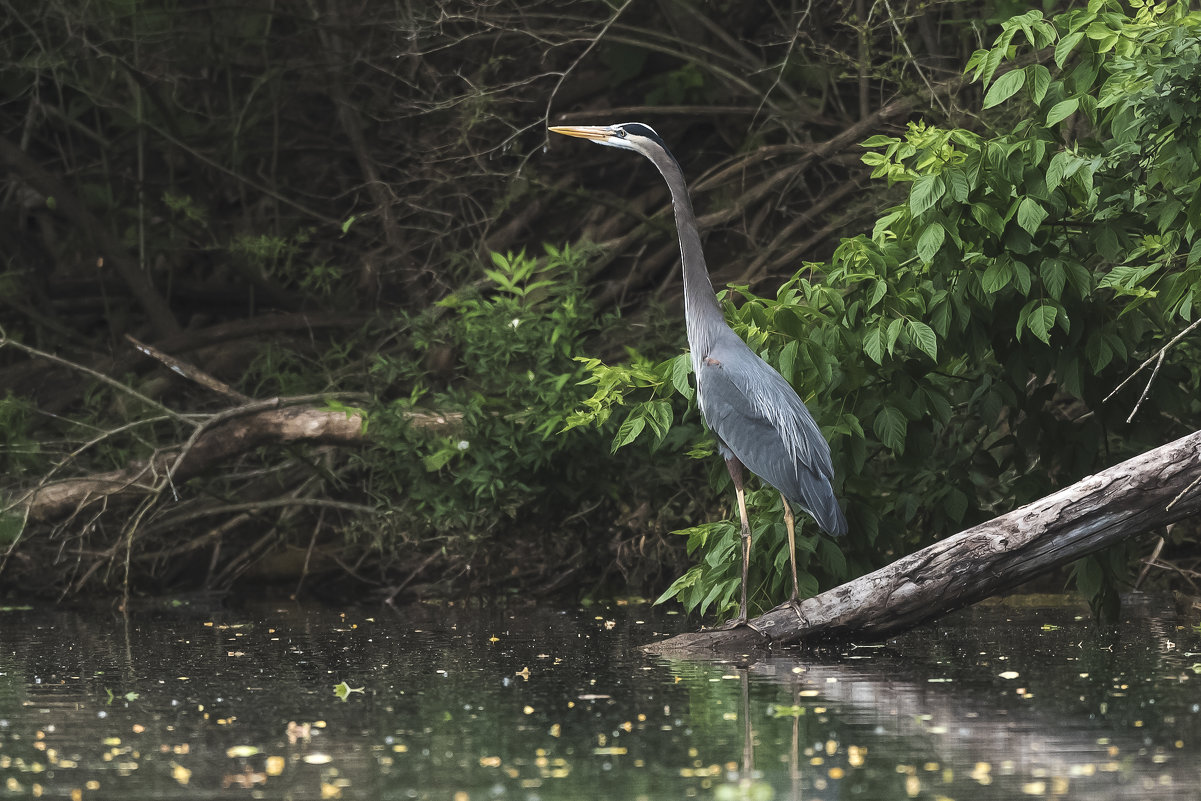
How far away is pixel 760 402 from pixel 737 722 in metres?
2.01

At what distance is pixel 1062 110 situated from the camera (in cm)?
668

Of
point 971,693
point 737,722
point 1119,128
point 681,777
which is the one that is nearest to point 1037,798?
Result: point 681,777

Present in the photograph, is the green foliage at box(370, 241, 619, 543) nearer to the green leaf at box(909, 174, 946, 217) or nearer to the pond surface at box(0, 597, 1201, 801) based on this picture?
the pond surface at box(0, 597, 1201, 801)

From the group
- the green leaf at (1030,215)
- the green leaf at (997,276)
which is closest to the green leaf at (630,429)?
the green leaf at (997,276)

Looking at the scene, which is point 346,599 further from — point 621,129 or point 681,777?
point 681,777

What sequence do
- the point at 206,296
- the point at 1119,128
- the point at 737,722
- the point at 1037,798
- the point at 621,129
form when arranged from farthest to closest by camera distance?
1. the point at 206,296
2. the point at 621,129
3. the point at 1119,128
4. the point at 737,722
5. the point at 1037,798

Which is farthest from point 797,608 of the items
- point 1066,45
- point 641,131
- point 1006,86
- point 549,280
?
point 549,280

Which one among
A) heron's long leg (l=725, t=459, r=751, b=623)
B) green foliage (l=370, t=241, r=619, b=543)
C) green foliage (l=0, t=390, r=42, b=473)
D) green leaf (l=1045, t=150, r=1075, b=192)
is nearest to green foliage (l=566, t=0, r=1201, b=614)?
green leaf (l=1045, t=150, r=1075, b=192)

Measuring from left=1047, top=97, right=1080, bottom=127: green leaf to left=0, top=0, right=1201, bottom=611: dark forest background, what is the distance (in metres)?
0.02

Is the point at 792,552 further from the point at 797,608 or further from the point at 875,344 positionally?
the point at 875,344

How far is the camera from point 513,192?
12383mm

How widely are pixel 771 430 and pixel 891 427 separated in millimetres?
522

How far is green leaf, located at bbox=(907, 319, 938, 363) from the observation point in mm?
6633

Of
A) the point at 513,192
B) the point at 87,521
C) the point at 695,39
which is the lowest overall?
the point at 87,521
